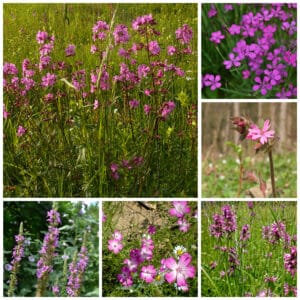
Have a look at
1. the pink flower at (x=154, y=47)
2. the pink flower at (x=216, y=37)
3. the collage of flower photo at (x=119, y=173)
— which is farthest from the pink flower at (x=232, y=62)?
the pink flower at (x=154, y=47)

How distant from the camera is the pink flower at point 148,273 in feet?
9.33

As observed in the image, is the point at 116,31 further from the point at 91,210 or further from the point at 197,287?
the point at 197,287

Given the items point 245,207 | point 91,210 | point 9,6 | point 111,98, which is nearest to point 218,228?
point 245,207

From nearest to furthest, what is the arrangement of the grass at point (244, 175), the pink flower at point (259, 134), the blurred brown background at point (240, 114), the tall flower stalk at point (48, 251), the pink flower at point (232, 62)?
the pink flower at point (259, 134)
the tall flower stalk at point (48, 251)
the pink flower at point (232, 62)
the grass at point (244, 175)
the blurred brown background at point (240, 114)

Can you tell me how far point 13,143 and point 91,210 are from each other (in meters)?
0.50

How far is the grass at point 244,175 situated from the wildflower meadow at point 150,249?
0.66m

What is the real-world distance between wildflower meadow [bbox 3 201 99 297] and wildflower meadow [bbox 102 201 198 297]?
0.28 feet

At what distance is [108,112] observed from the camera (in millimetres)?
2746

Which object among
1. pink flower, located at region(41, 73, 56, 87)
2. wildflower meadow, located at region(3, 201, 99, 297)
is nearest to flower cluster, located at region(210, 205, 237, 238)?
wildflower meadow, located at region(3, 201, 99, 297)

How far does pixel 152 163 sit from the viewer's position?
280cm

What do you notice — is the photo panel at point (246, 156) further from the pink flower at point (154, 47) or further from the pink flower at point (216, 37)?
the pink flower at point (154, 47)

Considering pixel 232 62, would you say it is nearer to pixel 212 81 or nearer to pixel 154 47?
pixel 212 81

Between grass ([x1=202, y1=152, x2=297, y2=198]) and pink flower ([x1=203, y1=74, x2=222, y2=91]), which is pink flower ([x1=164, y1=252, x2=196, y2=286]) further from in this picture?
pink flower ([x1=203, y1=74, x2=222, y2=91])

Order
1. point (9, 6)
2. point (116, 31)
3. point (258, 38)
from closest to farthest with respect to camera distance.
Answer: point (116, 31) → point (9, 6) → point (258, 38)
